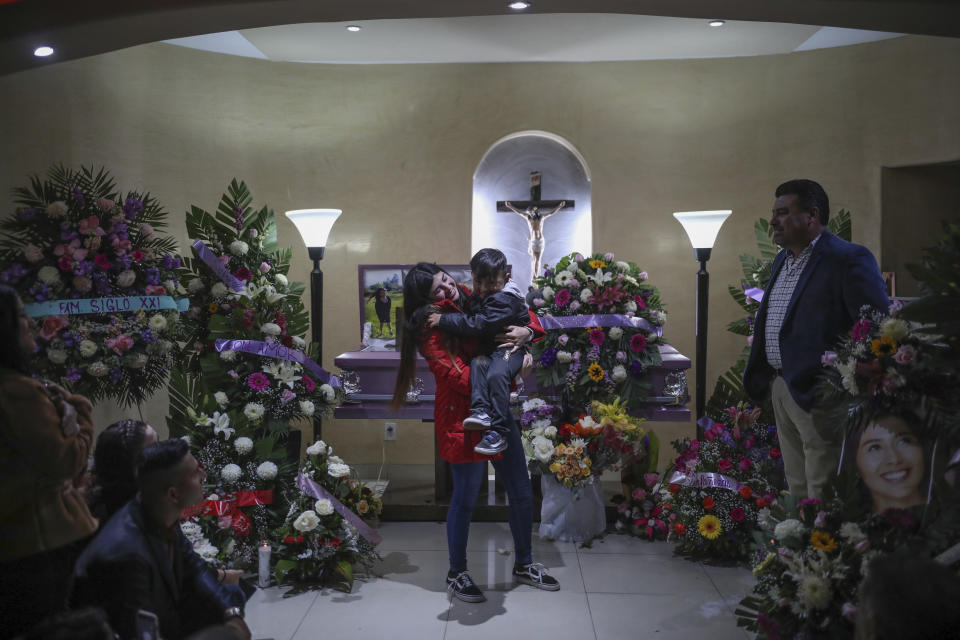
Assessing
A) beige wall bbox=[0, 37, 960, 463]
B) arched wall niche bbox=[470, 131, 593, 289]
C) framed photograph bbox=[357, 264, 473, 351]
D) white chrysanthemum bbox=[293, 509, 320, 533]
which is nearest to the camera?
white chrysanthemum bbox=[293, 509, 320, 533]

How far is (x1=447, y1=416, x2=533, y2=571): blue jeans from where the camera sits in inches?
145

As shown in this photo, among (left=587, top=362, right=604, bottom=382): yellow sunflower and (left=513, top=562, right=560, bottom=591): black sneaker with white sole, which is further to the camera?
(left=587, top=362, right=604, bottom=382): yellow sunflower

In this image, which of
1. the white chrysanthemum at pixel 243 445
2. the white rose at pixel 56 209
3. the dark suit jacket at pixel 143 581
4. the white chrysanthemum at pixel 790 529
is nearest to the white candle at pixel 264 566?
the white chrysanthemum at pixel 243 445

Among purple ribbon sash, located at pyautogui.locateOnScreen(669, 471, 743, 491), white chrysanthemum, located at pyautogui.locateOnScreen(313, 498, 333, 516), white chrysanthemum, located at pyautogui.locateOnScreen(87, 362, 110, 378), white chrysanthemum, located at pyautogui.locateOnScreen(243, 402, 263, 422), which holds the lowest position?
white chrysanthemum, located at pyautogui.locateOnScreen(313, 498, 333, 516)

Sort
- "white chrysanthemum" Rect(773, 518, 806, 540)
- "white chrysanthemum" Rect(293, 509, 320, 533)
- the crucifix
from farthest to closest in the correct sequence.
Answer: the crucifix
"white chrysanthemum" Rect(293, 509, 320, 533)
"white chrysanthemum" Rect(773, 518, 806, 540)

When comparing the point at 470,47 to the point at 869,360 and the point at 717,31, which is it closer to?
the point at 717,31

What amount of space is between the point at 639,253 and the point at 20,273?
423 centimetres

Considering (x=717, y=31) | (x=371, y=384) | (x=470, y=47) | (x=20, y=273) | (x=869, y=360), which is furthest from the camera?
(x=470, y=47)

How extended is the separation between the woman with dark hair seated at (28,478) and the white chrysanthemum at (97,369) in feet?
5.74

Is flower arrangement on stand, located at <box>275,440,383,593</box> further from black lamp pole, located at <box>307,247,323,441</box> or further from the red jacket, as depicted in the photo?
the red jacket

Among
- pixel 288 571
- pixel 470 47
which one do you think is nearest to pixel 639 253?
pixel 470 47

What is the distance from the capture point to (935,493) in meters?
2.34

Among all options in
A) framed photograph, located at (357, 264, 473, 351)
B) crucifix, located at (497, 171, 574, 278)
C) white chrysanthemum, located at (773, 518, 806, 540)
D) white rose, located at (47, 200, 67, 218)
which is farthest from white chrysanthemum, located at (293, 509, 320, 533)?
crucifix, located at (497, 171, 574, 278)

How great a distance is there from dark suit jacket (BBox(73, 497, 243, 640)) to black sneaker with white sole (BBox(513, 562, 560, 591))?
1764 mm
